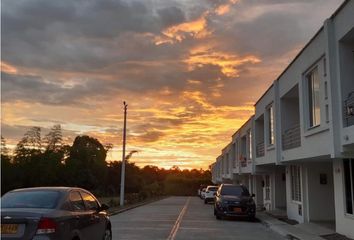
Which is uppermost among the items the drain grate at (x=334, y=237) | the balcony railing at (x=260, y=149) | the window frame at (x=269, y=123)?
the window frame at (x=269, y=123)

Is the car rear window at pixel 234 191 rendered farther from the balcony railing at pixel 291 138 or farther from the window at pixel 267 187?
the window at pixel 267 187

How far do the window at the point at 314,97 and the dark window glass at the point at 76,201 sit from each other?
33.4 feet

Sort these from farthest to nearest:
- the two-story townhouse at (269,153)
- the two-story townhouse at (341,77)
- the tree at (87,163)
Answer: the tree at (87,163), the two-story townhouse at (269,153), the two-story townhouse at (341,77)

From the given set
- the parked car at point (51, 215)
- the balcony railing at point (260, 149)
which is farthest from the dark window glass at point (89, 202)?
the balcony railing at point (260, 149)

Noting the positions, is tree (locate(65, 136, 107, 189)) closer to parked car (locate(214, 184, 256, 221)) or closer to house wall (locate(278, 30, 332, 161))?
parked car (locate(214, 184, 256, 221))

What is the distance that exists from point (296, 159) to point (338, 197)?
377 cm

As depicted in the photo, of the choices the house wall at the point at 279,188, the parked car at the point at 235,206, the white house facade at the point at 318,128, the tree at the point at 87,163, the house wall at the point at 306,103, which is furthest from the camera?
the tree at the point at 87,163

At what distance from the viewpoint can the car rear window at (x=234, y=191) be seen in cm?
2850

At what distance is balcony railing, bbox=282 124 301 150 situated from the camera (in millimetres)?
22172

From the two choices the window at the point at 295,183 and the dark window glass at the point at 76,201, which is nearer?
the dark window glass at the point at 76,201

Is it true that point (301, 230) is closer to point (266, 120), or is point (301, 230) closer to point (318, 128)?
point (318, 128)

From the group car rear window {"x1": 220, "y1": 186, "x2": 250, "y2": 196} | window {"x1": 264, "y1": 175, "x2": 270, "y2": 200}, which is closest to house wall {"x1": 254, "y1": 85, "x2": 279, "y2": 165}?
car rear window {"x1": 220, "y1": 186, "x2": 250, "y2": 196}

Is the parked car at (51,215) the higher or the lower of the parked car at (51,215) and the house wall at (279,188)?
the lower

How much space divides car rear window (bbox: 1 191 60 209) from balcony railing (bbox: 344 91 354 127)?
28.2 feet
